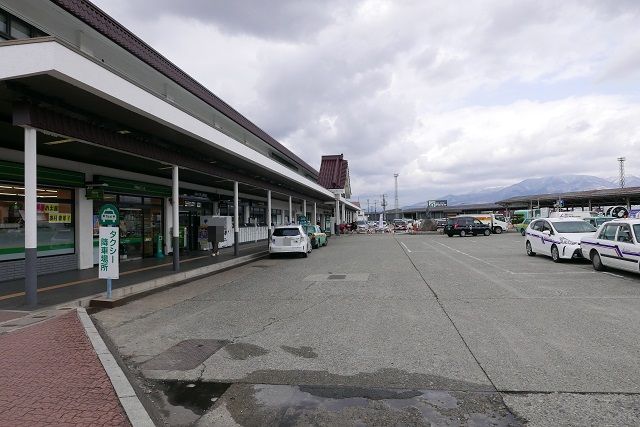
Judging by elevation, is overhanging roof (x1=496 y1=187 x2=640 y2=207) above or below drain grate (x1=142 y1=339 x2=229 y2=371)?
above

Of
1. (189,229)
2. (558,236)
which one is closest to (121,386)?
(558,236)

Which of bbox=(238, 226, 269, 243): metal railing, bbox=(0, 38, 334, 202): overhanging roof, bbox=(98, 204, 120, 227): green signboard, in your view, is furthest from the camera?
bbox=(238, 226, 269, 243): metal railing

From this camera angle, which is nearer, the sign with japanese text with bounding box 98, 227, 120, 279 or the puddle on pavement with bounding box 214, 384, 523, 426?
the puddle on pavement with bounding box 214, 384, 523, 426

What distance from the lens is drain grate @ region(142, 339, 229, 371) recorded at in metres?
5.37

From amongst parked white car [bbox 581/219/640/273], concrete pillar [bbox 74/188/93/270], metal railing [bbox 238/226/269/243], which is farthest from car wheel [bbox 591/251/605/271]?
metal railing [bbox 238/226/269/243]

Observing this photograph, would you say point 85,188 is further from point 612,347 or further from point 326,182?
point 326,182

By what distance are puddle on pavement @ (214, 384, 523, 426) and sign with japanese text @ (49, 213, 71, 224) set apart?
432 inches

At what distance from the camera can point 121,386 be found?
4.43 meters

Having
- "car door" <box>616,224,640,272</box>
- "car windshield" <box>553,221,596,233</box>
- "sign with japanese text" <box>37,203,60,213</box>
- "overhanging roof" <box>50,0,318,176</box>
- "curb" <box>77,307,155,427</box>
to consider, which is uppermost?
"overhanging roof" <box>50,0,318,176</box>

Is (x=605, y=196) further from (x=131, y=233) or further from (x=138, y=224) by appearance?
(x=131, y=233)

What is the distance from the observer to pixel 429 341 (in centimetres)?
610

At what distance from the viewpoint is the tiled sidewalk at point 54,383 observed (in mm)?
3746

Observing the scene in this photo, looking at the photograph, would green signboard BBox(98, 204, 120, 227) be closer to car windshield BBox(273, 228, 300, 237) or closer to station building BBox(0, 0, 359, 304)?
station building BBox(0, 0, 359, 304)

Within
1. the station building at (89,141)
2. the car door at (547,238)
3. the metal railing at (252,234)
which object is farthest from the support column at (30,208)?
the metal railing at (252,234)
